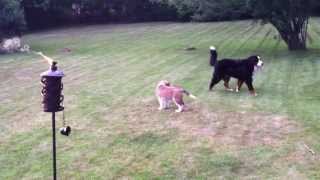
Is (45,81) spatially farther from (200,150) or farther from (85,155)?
(200,150)

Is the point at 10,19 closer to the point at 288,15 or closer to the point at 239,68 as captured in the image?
the point at 288,15

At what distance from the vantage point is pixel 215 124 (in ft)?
29.3

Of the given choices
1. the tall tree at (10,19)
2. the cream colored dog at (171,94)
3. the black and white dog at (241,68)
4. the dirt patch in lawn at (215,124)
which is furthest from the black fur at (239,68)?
the tall tree at (10,19)

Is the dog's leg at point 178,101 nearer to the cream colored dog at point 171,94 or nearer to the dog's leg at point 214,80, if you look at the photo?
the cream colored dog at point 171,94

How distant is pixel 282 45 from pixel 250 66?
35.4 ft

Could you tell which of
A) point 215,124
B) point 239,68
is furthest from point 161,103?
point 239,68

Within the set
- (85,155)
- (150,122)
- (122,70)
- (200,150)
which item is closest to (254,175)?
(200,150)

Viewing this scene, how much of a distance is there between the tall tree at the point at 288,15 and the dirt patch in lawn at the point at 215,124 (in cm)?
884

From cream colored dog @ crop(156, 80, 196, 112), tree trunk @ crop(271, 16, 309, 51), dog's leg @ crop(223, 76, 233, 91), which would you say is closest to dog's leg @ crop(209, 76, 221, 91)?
dog's leg @ crop(223, 76, 233, 91)

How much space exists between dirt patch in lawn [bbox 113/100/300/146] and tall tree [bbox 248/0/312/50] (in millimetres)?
8839

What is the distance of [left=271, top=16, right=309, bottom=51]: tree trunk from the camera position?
1898 cm

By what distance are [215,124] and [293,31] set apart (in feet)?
37.7

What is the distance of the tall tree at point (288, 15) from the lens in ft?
59.4

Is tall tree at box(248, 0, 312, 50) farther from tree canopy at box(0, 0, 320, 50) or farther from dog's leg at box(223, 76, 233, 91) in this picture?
dog's leg at box(223, 76, 233, 91)
